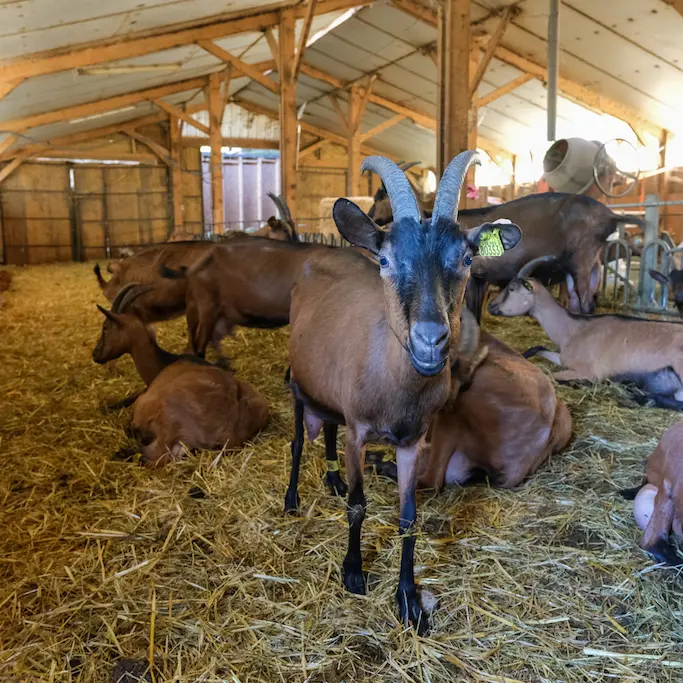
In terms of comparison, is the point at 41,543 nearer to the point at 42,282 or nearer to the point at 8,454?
the point at 8,454

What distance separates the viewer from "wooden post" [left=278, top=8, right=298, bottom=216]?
9.67 metres

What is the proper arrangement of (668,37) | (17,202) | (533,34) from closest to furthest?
(668,37) < (533,34) < (17,202)

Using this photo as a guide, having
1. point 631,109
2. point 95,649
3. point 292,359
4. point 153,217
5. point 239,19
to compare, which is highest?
point 239,19

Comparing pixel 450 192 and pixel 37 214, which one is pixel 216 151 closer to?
pixel 37 214

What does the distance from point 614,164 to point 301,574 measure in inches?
309

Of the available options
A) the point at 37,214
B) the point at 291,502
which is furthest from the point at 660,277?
the point at 37,214

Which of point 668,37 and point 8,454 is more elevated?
point 668,37

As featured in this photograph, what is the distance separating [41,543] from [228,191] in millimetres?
23955

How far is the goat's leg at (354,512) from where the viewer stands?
2785 mm

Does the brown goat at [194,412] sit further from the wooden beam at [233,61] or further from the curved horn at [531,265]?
the wooden beam at [233,61]

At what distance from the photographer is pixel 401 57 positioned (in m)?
16.8

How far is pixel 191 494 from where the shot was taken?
370 centimetres

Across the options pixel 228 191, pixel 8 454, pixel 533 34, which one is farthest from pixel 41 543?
pixel 228 191

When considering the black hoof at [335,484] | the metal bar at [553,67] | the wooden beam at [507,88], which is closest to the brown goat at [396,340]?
the black hoof at [335,484]
